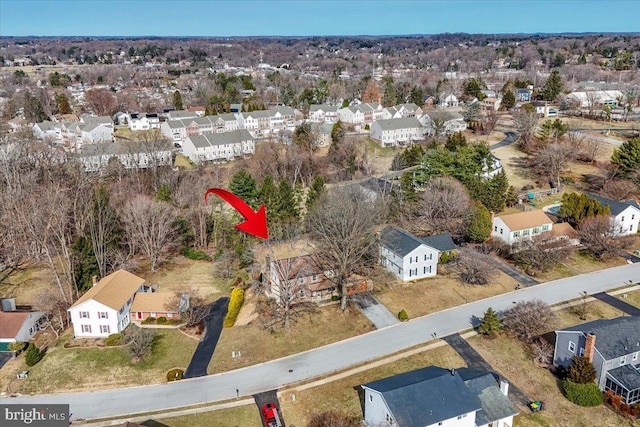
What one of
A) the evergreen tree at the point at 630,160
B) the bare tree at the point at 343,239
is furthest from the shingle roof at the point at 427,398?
the evergreen tree at the point at 630,160

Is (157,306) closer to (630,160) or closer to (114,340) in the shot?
(114,340)

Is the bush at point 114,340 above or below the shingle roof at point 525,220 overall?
below

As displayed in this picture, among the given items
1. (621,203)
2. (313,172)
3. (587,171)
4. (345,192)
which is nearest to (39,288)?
(345,192)

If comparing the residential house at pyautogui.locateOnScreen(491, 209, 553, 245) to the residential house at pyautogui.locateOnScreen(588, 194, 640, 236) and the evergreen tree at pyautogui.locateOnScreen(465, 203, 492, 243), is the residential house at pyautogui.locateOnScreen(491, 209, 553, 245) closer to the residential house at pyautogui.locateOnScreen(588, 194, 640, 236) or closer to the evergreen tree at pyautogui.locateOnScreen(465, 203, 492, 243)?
the evergreen tree at pyautogui.locateOnScreen(465, 203, 492, 243)

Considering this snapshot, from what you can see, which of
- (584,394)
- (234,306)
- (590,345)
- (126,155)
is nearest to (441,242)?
(590,345)

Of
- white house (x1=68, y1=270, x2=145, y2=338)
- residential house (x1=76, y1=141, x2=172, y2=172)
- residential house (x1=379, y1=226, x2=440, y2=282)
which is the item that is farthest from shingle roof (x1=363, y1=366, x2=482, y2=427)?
residential house (x1=76, y1=141, x2=172, y2=172)

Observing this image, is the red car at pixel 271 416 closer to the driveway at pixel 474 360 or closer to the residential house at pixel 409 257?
the driveway at pixel 474 360
